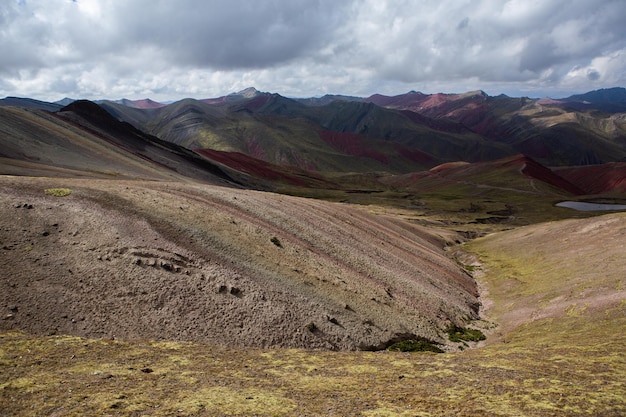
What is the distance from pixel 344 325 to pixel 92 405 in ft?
60.3

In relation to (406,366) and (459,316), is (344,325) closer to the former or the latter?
(406,366)

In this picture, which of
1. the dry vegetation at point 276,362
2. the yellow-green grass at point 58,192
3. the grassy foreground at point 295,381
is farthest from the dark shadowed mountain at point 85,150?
the grassy foreground at point 295,381

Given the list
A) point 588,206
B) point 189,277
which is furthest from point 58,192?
point 588,206

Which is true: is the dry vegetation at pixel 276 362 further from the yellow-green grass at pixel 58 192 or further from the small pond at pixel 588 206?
the small pond at pixel 588 206

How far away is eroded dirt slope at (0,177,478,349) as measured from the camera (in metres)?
25.0

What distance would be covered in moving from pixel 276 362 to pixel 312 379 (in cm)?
333

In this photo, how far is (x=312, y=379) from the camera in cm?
1983

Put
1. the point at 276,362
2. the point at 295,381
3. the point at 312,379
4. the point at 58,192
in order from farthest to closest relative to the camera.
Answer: the point at 58,192 < the point at 276,362 < the point at 312,379 < the point at 295,381

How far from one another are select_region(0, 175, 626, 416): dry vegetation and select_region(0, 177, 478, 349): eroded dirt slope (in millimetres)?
241

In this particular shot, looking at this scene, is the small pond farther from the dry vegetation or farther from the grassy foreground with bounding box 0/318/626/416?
the grassy foreground with bounding box 0/318/626/416

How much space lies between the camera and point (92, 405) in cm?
1540

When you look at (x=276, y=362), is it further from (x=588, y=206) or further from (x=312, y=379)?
(x=588, y=206)

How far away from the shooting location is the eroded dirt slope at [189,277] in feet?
82.1

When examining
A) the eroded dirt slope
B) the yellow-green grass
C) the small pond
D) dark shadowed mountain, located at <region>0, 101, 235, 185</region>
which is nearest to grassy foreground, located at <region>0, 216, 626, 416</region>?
the eroded dirt slope
